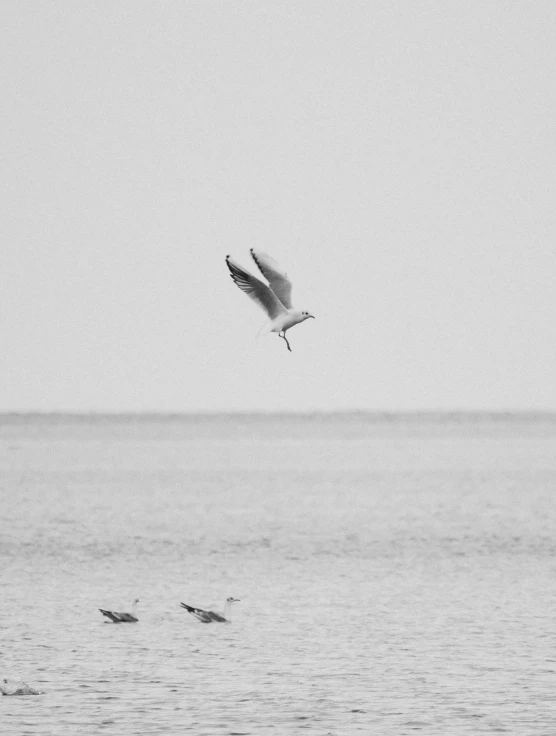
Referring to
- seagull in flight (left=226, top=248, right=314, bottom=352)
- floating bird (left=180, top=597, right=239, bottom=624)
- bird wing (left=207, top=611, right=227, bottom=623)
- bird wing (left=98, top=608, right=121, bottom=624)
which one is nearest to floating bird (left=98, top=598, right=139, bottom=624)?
bird wing (left=98, top=608, right=121, bottom=624)

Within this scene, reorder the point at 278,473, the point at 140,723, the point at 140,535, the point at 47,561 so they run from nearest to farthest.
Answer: the point at 140,723
the point at 47,561
the point at 140,535
the point at 278,473

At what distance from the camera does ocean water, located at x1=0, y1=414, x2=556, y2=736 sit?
58.0 ft

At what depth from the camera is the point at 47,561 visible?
32.5 m

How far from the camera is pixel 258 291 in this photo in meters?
15.6

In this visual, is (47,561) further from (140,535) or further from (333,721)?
(333,721)

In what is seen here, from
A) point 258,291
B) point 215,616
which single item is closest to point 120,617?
point 215,616

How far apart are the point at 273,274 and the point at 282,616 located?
33.3 ft

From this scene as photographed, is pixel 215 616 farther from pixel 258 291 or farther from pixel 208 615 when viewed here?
pixel 258 291

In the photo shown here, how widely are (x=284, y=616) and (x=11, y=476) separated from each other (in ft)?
158

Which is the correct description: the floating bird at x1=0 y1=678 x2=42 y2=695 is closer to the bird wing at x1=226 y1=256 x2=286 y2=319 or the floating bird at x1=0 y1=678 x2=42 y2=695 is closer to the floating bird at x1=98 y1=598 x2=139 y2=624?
the floating bird at x1=98 y1=598 x2=139 y2=624

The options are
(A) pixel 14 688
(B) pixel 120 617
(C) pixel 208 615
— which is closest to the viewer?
(A) pixel 14 688

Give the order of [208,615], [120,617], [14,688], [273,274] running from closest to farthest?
[273,274], [14,688], [208,615], [120,617]

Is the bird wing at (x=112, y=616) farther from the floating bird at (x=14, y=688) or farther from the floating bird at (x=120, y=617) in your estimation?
the floating bird at (x=14, y=688)

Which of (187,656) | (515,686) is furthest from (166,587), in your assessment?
(515,686)
